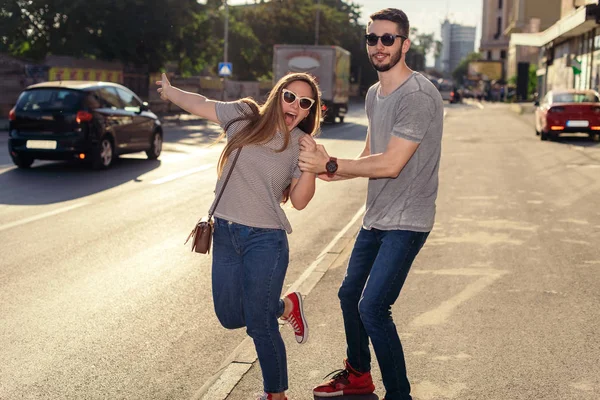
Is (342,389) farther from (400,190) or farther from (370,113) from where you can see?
(370,113)

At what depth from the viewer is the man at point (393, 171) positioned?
14.1 ft

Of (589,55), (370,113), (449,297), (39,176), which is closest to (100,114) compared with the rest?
(39,176)

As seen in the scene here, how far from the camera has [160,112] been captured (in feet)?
159

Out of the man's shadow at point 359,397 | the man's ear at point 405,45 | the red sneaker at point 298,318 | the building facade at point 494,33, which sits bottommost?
the man's shadow at point 359,397

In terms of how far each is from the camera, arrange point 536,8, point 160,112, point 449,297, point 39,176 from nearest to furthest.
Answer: point 449,297 → point 39,176 → point 160,112 → point 536,8

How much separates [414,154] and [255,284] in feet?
3.11

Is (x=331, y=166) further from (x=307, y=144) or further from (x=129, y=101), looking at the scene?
(x=129, y=101)

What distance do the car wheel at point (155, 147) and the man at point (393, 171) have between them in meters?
15.5

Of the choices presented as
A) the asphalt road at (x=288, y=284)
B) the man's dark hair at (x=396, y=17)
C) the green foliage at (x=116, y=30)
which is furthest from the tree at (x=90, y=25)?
the man's dark hair at (x=396, y=17)

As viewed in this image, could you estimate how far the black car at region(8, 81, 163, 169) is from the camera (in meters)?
16.6

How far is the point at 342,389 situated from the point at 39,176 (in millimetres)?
12219

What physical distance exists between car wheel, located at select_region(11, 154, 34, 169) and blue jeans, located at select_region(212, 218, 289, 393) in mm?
13302

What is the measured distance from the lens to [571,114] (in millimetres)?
27234

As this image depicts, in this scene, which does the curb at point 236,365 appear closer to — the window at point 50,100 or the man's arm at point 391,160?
the man's arm at point 391,160
